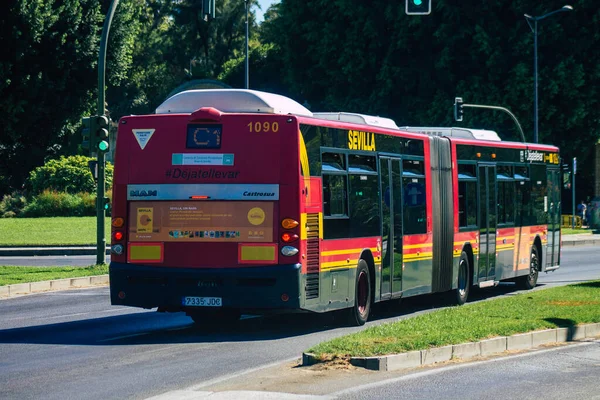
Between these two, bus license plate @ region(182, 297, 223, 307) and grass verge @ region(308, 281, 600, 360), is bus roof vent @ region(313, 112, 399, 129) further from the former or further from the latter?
bus license plate @ region(182, 297, 223, 307)

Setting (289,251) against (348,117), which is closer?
(289,251)

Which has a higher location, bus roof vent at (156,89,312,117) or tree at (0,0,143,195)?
tree at (0,0,143,195)

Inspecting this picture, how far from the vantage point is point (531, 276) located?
2492cm

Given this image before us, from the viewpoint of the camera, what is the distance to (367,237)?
16953 mm

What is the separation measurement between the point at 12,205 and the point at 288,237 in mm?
39978

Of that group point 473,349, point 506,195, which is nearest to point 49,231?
point 506,195

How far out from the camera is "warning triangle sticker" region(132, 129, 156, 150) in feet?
50.4

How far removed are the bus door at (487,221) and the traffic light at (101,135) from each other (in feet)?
28.0

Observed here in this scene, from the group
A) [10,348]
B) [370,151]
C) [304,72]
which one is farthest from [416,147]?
[304,72]

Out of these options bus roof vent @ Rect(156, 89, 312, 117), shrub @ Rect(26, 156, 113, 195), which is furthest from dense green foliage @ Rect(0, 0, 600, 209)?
bus roof vent @ Rect(156, 89, 312, 117)

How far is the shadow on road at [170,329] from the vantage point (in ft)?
47.6

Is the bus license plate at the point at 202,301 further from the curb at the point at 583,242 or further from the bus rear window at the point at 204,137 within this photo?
the curb at the point at 583,242

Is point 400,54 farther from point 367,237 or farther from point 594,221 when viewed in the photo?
point 367,237

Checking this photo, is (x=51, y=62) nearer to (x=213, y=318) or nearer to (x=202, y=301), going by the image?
(x=213, y=318)
